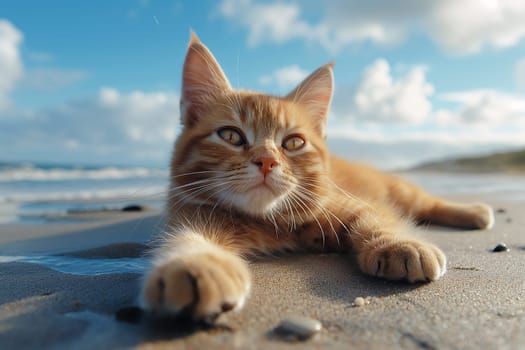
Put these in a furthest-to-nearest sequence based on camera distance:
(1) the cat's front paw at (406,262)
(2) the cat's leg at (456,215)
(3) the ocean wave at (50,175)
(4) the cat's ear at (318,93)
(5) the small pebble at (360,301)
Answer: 1. (3) the ocean wave at (50,175)
2. (2) the cat's leg at (456,215)
3. (4) the cat's ear at (318,93)
4. (1) the cat's front paw at (406,262)
5. (5) the small pebble at (360,301)

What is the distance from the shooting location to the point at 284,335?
984mm

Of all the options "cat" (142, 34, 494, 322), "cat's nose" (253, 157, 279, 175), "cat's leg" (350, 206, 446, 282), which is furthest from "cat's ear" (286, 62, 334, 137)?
"cat's leg" (350, 206, 446, 282)

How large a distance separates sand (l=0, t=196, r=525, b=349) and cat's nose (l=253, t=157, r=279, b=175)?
16.5 inches

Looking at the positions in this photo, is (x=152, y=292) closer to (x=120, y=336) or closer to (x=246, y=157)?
(x=120, y=336)

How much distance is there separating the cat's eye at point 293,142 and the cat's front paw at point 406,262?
68 centimetres

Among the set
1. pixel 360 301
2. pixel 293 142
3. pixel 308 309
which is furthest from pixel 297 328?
pixel 293 142

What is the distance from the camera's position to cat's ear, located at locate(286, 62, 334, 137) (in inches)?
92.7

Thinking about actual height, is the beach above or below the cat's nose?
below

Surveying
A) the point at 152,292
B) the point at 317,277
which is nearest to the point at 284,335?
the point at 152,292

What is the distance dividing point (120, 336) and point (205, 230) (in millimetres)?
782

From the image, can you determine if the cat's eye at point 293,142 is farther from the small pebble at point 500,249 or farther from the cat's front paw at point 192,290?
the small pebble at point 500,249

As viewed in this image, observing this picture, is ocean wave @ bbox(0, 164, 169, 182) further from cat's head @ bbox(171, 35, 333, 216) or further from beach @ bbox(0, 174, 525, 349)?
beach @ bbox(0, 174, 525, 349)

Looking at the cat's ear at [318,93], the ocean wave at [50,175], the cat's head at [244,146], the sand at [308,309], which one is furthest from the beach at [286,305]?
the ocean wave at [50,175]

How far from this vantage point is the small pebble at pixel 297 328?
980 mm
